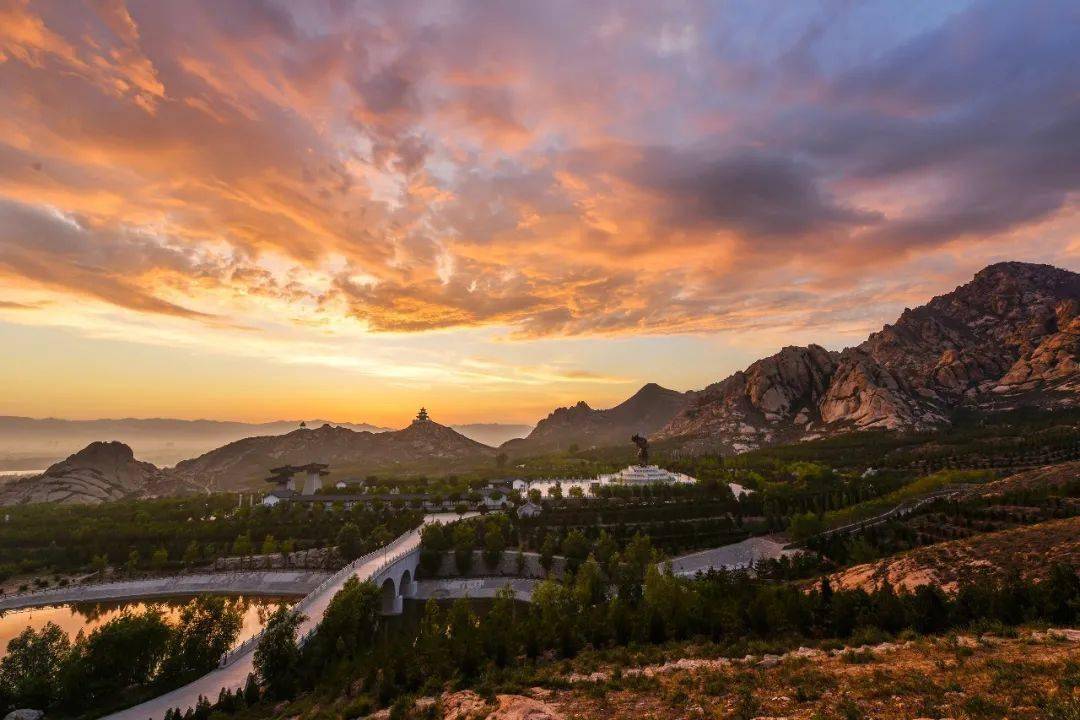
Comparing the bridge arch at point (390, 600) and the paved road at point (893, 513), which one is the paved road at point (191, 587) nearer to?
the bridge arch at point (390, 600)

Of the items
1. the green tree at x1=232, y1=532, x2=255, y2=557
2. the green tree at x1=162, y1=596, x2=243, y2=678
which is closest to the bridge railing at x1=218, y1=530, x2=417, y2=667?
the green tree at x1=162, y1=596, x2=243, y2=678

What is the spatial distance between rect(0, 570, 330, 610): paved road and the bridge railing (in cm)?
1022

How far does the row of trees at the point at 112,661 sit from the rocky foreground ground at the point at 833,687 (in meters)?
25.7

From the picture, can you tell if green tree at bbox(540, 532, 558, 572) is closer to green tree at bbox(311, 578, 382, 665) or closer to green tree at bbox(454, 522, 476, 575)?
green tree at bbox(454, 522, 476, 575)

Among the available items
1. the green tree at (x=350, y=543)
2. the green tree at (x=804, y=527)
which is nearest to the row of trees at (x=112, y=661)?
the green tree at (x=350, y=543)

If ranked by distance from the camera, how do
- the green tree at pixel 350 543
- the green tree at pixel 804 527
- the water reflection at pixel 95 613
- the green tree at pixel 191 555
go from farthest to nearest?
the green tree at pixel 350 543
the green tree at pixel 191 555
the green tree at pixel 804 527
the water reflection at pixel 95 613

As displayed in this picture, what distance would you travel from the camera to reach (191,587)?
76.1 m

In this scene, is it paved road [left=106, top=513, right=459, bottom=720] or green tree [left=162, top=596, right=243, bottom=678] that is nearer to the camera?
paved road [left=106, top=513, right=459, bottom=720]

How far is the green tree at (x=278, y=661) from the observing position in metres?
37.1

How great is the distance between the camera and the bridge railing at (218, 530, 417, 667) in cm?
4366

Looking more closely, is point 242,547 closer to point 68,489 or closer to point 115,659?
point 115,659

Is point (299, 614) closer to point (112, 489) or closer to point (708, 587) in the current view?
point (708, 587)

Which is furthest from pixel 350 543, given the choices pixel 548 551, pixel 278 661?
pixel 278 661

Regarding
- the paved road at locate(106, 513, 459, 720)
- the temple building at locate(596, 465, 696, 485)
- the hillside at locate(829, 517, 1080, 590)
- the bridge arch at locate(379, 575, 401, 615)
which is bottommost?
the bridge arch at locate(379, 575, 401, 615)
